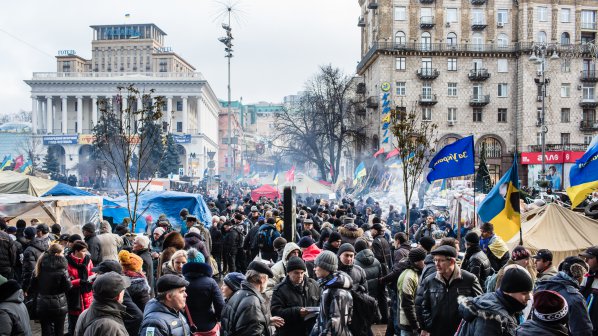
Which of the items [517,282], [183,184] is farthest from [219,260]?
[183,184]

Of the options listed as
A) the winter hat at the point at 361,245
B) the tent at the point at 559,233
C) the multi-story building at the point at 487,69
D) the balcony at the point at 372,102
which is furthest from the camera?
the balcony at the point at 372,102

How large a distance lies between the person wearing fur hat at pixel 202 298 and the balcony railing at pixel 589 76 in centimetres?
5612

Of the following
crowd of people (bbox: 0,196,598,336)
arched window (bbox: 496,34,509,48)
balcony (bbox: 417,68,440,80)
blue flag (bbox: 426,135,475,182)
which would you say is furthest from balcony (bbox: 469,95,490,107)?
crowd of people (bbox: 0,196,598,336)

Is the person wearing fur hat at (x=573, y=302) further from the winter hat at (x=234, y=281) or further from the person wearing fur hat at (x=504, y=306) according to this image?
the winter hat at (x=234, y=281)

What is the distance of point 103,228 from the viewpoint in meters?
11.4

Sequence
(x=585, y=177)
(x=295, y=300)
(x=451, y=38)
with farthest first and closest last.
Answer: (x=451, y=38), (x=585, y=177), (x=295, y=300)

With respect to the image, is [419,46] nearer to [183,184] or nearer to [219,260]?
[183,184]

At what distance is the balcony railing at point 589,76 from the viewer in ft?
182

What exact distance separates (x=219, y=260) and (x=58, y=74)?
9959 centimetres

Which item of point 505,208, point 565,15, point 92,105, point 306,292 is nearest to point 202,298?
point 306,292

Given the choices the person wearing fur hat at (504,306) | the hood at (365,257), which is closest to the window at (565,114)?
the hood at (365,257)

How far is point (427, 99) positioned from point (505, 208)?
154 ft

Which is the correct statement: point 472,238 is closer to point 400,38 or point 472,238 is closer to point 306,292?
point 306,292

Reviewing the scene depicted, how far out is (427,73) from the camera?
181ft
